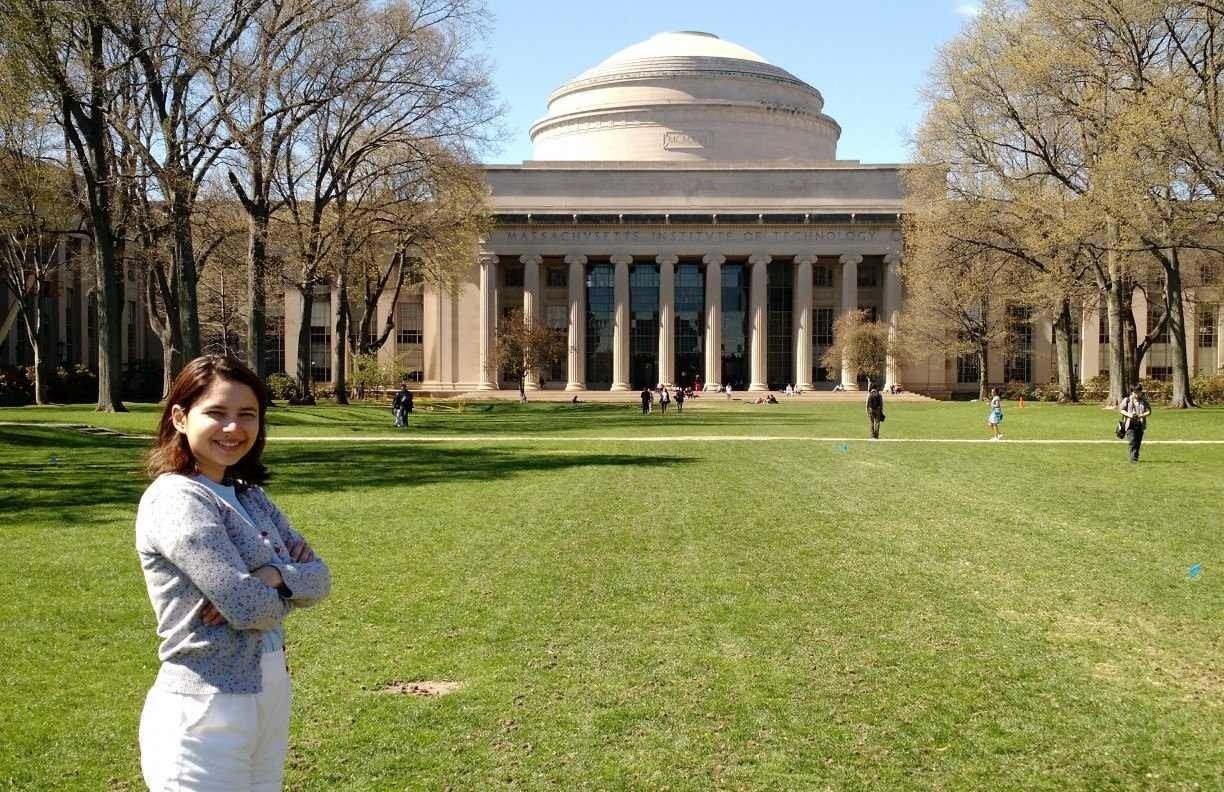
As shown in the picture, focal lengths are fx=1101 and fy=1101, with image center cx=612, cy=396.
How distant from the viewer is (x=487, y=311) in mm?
81500

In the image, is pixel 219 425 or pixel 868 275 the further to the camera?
pixel 868 275

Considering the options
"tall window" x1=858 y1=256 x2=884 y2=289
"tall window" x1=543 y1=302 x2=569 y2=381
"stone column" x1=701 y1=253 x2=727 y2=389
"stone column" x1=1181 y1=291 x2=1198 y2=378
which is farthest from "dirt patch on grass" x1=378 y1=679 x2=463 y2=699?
"tall window" x1=858 y1=256 x2=884 y2=289

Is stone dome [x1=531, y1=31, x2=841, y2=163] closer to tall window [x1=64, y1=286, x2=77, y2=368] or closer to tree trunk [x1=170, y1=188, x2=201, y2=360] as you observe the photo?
tall window [x1=64, y1=286, x2=77, y2=368]

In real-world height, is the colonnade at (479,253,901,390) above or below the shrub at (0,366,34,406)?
above

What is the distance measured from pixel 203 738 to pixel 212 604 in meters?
0.40

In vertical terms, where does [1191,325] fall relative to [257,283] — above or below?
above

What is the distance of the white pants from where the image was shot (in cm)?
334

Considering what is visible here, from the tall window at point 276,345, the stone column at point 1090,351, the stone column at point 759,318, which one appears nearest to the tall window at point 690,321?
the stone column at point 759,318

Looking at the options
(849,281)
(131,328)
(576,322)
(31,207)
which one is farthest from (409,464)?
(849,281)

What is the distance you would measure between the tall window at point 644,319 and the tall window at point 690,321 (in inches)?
82.3

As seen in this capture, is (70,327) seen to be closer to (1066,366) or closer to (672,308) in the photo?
(672,308)

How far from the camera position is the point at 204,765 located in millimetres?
3348

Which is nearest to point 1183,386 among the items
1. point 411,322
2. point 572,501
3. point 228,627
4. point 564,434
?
point 564,434

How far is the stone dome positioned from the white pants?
83.0 m
